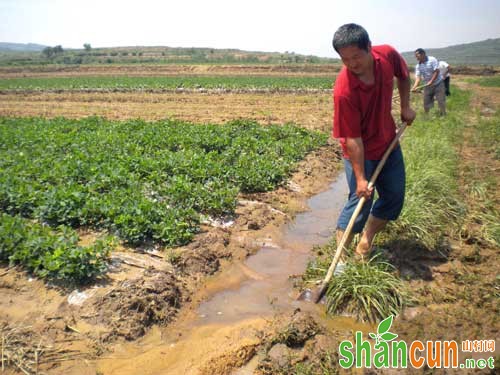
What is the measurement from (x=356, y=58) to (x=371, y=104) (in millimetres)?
555

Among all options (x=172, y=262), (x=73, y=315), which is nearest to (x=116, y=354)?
(x=73, y=315)

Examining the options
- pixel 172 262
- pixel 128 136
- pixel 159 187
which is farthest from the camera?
pixel 128 136

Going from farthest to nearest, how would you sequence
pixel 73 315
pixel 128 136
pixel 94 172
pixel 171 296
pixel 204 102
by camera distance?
pixel 204 102 < pixel 128 136 < pixel 94 172 < pixel 171 296 < pixel 73 315

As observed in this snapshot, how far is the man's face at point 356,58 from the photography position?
3.19 m

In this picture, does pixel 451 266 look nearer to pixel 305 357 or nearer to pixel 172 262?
pixel 305 357

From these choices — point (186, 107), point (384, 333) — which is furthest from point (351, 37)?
point (186, 107)

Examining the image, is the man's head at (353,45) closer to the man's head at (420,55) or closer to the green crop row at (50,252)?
the green crop row at (50,252)

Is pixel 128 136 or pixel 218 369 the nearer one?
pixel 218 369

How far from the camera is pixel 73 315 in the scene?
369cm

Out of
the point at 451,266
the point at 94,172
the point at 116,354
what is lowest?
the point at 116,354

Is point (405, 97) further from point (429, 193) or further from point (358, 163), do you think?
point (429, 193)

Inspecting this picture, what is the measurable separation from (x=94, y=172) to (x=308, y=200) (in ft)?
12.4

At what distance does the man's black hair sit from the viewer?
10.3 ft

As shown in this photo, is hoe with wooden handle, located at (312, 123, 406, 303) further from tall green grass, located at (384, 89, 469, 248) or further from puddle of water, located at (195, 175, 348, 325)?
tall green grass, located at (384, 89, 469, 248)
